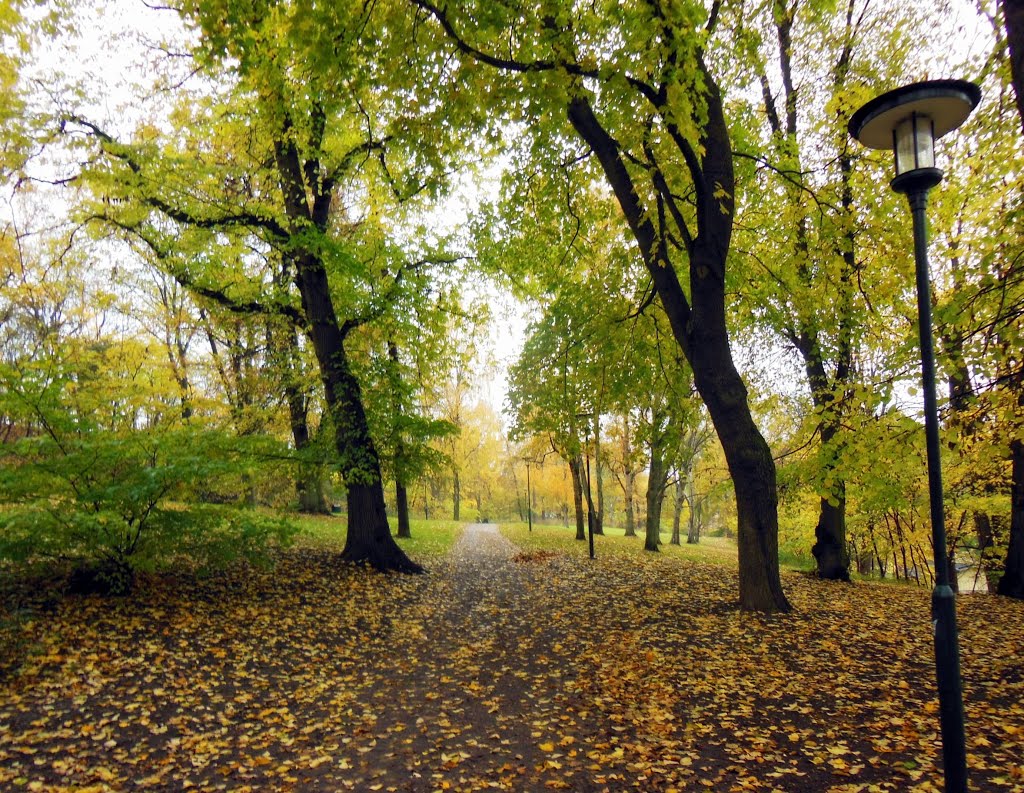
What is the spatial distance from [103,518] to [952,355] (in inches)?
363

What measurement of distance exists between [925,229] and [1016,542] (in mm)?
10110

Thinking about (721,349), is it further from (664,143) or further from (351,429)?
(351,429)

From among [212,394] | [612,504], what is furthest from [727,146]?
[612,504]

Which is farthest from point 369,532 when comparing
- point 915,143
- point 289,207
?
point 915,143

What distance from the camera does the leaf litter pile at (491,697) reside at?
3994 millimetres

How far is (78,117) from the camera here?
9.54 meters

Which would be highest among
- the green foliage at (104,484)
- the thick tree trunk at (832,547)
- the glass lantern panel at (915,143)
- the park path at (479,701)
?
the glass lantern panel at (915,143)

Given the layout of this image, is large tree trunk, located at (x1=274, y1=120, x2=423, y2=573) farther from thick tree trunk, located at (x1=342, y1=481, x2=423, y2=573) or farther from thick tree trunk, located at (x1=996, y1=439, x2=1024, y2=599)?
thick tree trunk, located at (x1=996, y1=439, x2=1024, y2=599)

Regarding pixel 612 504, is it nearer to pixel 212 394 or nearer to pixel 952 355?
pixel 212 394

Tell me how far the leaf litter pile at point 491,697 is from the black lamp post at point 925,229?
73cm

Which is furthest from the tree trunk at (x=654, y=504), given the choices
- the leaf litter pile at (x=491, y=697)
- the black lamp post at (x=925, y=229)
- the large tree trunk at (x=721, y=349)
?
the black lamp post at (x=925, y=229)

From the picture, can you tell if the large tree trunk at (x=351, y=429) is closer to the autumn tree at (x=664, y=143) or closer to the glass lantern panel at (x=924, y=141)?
the autumn tree at (x=664, y=143)

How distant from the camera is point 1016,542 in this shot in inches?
405

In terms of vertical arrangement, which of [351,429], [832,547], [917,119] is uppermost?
[917,119]
